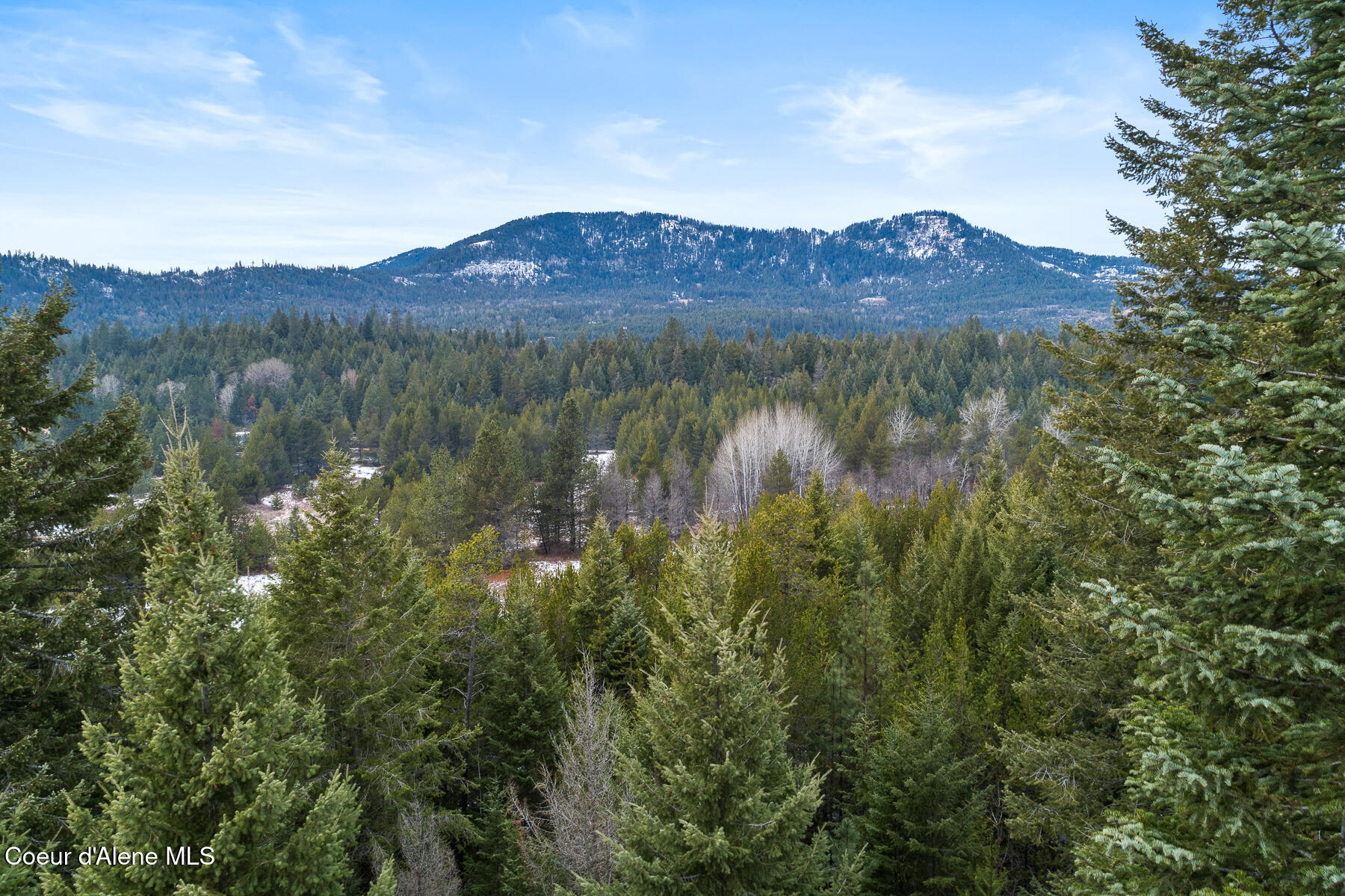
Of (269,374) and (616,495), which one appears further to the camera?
(269,374)

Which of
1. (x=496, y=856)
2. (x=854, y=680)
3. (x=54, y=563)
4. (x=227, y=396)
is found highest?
(x=54, y=563)

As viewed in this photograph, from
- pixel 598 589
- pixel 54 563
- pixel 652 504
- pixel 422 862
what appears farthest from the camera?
pixel 652 504

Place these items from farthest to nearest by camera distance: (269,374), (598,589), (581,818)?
(269,374)
(598,589)
(581,818)

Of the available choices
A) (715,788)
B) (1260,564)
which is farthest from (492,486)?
(1260,564)

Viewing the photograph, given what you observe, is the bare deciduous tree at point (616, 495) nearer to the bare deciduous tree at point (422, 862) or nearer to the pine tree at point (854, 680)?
the pine tree at point (854, 680)

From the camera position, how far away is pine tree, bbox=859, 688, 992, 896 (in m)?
12.5

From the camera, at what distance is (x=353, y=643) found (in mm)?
12273

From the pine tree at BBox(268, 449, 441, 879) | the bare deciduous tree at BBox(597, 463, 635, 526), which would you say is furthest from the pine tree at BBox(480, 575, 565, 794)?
the bare deciduous tree at BBox(597, 463, 635, 526)

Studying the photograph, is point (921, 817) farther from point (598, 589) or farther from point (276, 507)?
point (276, 507)

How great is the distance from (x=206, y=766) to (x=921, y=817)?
483 inches

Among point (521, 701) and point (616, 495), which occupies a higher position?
point (521, 701)

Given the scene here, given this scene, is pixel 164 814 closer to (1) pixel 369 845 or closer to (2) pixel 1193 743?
(1) pixel 369 845

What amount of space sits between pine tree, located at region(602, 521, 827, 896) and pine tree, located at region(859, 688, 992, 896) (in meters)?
5.31

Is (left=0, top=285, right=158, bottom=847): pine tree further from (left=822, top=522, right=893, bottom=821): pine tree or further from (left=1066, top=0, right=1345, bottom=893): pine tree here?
(left=822, top=522, right=893, bottom=821): pine tree
